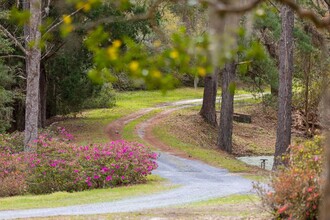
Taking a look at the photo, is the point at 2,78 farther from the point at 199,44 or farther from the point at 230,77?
the point at 199,44

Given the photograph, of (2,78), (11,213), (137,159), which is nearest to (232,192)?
(137,159)

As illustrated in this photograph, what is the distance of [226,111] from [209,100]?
683 cm

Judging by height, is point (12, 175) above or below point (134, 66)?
below

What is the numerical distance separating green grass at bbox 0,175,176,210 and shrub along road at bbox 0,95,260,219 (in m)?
0.62

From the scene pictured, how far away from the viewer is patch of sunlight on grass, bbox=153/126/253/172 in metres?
28.2

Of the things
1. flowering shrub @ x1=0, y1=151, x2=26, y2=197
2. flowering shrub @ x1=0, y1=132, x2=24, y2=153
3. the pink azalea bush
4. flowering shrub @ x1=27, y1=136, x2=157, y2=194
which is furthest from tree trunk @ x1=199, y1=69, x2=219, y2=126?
flowering shrub @ x1=0, y1=151, x2=26, y2=197

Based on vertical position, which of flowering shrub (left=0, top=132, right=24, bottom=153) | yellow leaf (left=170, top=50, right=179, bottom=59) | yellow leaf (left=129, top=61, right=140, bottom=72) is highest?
yellow leaf (left=170, top=50, right=179, bottom=59)

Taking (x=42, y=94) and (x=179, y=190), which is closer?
(x=179, y=190)

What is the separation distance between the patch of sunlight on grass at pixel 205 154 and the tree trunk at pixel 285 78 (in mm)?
1826

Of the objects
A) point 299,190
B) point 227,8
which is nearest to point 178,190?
point 299,190

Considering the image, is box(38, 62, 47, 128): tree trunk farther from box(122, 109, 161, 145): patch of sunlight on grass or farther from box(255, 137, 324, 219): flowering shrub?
box(255, 137, 324, 219): flowering shrub

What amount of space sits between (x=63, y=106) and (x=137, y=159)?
2193 cm

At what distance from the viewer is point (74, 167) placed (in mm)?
21656

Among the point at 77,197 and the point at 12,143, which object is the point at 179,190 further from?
the point at 12,143
